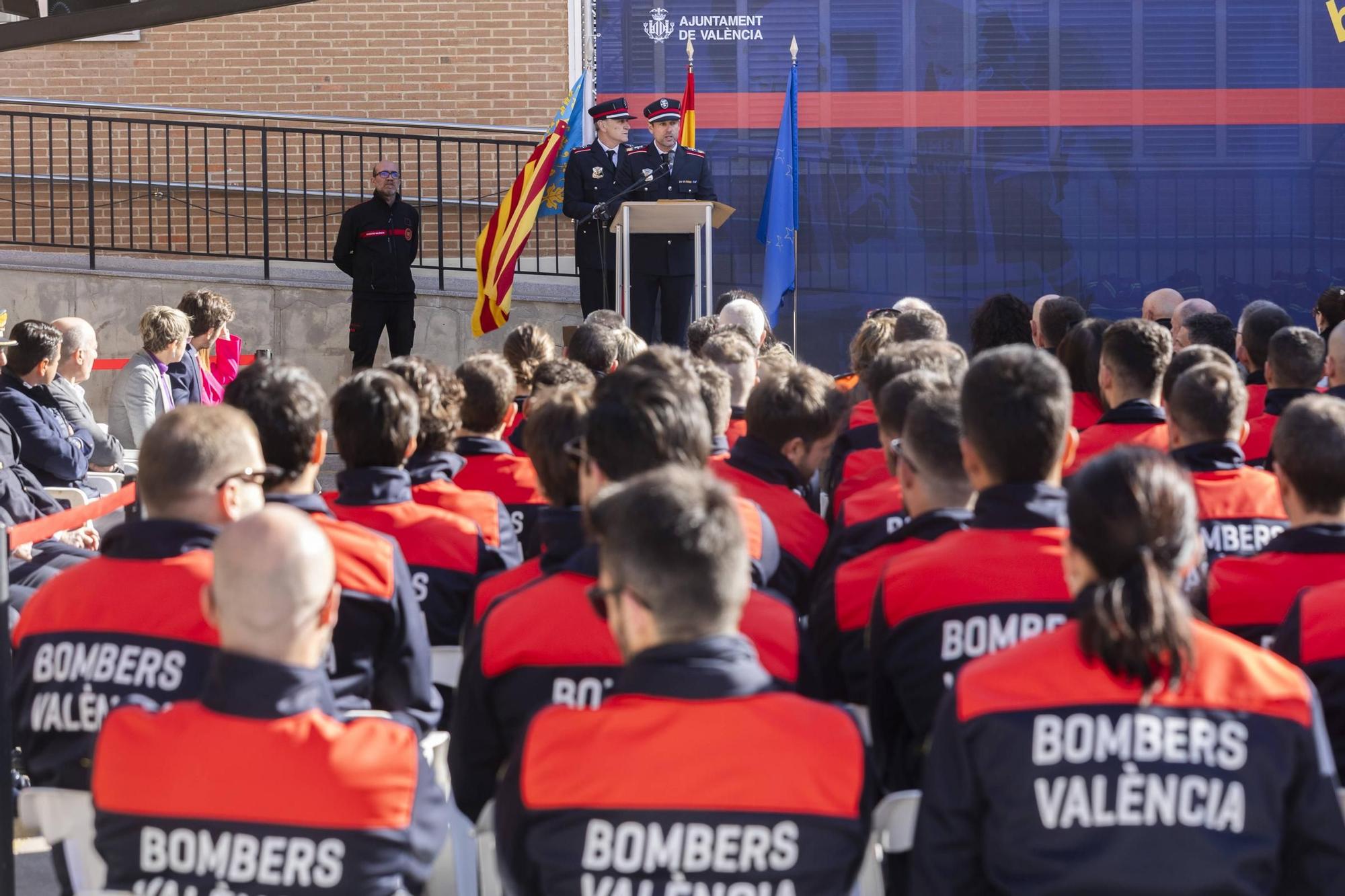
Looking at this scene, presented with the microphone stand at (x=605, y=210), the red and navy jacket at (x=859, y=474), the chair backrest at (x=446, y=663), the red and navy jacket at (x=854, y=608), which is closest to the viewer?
the red and navy jacket at (x=854, y=608)

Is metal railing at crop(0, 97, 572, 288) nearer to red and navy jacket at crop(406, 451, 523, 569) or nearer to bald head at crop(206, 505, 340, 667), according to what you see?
red and navy jacket at crop(406, 451, 523, 569)

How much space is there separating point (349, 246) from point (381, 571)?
760 cm

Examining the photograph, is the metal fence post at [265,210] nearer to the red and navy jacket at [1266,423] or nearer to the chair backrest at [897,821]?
the red and navy jacket at [1266,423]

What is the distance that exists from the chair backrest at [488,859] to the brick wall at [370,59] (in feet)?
33.5

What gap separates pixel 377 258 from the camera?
10258mm

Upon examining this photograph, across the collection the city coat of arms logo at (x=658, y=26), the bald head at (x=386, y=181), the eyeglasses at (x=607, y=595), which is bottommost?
the eyeglasses at (x=607, y=595)

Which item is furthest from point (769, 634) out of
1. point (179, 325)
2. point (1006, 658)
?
point (179, 325)

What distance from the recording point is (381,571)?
3045 mm

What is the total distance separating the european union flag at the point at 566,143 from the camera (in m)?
10.4

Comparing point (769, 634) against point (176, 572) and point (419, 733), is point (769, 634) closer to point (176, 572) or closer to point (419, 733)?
point (419, 733)

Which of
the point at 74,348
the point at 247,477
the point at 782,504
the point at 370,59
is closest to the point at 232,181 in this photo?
the point at 370,59

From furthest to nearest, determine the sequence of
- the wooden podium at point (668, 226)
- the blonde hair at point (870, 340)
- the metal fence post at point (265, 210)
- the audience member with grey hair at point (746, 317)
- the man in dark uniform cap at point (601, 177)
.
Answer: the metal fence post at point (265, 210), the man in dark uniform cap at point (601, 177), the wooden podium at point (668, 226), the audience member with grey hair at point (746, 317), the blonde hair at point (870, 340)

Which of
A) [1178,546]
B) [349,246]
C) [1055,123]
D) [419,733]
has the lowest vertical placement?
[419,733]

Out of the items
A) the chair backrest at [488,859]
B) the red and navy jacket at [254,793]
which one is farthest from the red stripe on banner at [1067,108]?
the red and navy jacket at [254,793]
